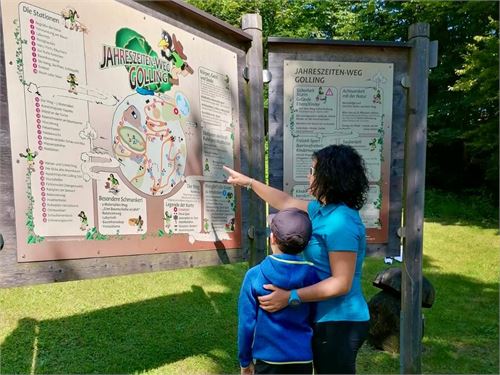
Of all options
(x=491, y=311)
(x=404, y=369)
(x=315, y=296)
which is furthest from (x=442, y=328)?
(x=315, y=296)

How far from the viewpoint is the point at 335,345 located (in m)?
2.01

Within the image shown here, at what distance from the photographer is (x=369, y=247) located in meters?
3.30

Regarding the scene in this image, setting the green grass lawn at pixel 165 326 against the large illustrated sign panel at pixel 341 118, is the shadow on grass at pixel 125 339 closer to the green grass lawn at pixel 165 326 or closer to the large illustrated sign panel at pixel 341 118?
the green grass lawn at pixel 165 326

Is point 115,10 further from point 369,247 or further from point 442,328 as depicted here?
point 442,328

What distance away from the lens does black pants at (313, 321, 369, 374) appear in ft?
6.59

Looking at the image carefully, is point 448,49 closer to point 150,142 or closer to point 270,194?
point 270,194

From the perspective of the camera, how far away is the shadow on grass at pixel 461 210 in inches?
482

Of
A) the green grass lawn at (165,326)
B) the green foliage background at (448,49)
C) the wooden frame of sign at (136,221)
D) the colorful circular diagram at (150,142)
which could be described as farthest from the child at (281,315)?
Answer: the green foliage background at (448,49)

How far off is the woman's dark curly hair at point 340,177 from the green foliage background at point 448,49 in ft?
34.0

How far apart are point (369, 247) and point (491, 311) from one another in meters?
3.27

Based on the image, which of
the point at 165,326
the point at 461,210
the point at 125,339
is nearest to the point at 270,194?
the point at 125,339

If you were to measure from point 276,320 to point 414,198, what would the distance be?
5.95ft

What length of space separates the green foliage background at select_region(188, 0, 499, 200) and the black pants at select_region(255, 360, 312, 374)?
35.6 ft

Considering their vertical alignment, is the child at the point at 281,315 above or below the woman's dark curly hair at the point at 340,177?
below
